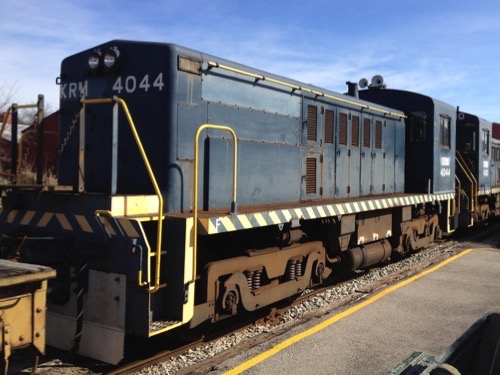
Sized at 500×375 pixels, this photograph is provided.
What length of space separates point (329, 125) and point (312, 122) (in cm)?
64

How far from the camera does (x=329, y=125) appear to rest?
8117mm

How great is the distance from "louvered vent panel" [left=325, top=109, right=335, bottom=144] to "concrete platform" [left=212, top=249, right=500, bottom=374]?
275 centimetres

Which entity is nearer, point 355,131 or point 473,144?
point 355,131

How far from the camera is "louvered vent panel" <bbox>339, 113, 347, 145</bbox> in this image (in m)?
8.48

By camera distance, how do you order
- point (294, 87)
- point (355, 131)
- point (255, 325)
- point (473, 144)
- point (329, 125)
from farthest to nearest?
point (473, 144), point (355, 131), point (329, 125), point (294, 87), point (255, 325)

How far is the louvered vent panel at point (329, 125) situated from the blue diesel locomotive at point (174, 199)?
4cm

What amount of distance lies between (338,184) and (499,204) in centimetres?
1414

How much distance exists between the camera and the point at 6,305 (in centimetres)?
350

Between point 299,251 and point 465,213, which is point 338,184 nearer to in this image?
point 299,251

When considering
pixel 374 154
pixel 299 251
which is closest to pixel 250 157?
pixel 299 251

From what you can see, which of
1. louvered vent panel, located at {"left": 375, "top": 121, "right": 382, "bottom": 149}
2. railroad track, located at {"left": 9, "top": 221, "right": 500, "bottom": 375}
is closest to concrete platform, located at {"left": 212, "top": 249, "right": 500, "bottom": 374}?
railroad track, located at {"left": 9, "top": 221, "right": 500, "bottom": 375}

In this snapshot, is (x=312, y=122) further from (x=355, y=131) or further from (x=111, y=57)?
(x=111, y=57)

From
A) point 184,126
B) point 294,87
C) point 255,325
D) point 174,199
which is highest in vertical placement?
point 294,87

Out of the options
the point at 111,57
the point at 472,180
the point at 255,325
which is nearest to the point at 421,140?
the point at 472,180
